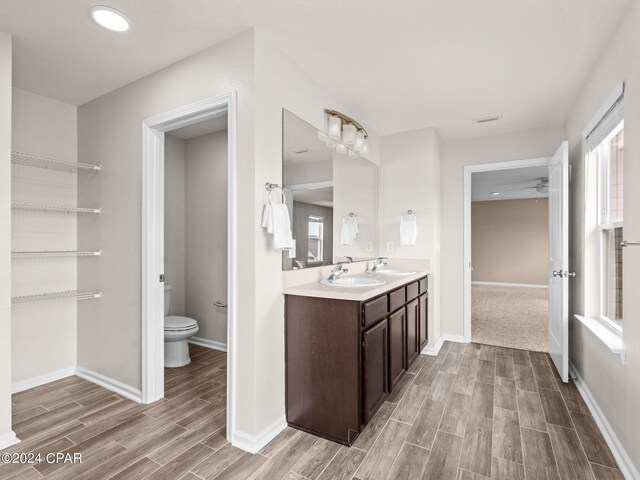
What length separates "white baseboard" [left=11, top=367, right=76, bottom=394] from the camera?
2.70 meters

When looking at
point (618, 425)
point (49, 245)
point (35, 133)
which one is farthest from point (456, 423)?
point (35, 133)

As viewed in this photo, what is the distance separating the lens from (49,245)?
9.50ft

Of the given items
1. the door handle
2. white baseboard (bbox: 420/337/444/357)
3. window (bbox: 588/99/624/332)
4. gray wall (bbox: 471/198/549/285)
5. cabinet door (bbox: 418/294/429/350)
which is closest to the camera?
the door handle

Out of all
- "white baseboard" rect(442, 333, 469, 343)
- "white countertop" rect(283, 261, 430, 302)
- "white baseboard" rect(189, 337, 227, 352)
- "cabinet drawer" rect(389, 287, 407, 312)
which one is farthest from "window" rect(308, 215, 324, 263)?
"white baseboard" rect(442, 333, 469, 343)

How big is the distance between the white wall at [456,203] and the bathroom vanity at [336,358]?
2002 millimetres

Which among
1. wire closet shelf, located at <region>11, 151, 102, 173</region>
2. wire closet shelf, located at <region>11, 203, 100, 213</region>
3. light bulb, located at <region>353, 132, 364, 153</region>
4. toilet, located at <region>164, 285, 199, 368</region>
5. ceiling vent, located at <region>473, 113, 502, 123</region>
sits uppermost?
ceiling vent, located at <region>473, 113, 502, 123</region>

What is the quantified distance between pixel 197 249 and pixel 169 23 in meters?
2.46

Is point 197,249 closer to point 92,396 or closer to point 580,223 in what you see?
point 92,396

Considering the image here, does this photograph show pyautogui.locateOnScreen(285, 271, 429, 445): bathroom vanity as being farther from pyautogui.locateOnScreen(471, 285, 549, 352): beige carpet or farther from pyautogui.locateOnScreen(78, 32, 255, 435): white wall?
pyautogui.locateOnScreen(471, 285, 549, 352): beige carpet

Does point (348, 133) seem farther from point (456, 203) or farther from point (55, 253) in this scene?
point (55, 253)

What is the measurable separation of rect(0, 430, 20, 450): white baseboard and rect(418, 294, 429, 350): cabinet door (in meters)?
3.01

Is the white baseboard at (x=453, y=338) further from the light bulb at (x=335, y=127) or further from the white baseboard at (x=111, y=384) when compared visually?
the white baseboard at (x=111, y=384)

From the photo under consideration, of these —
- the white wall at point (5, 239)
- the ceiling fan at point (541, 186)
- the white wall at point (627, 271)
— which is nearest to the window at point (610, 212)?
the white wall at point (627, 271)

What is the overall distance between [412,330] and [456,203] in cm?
180
